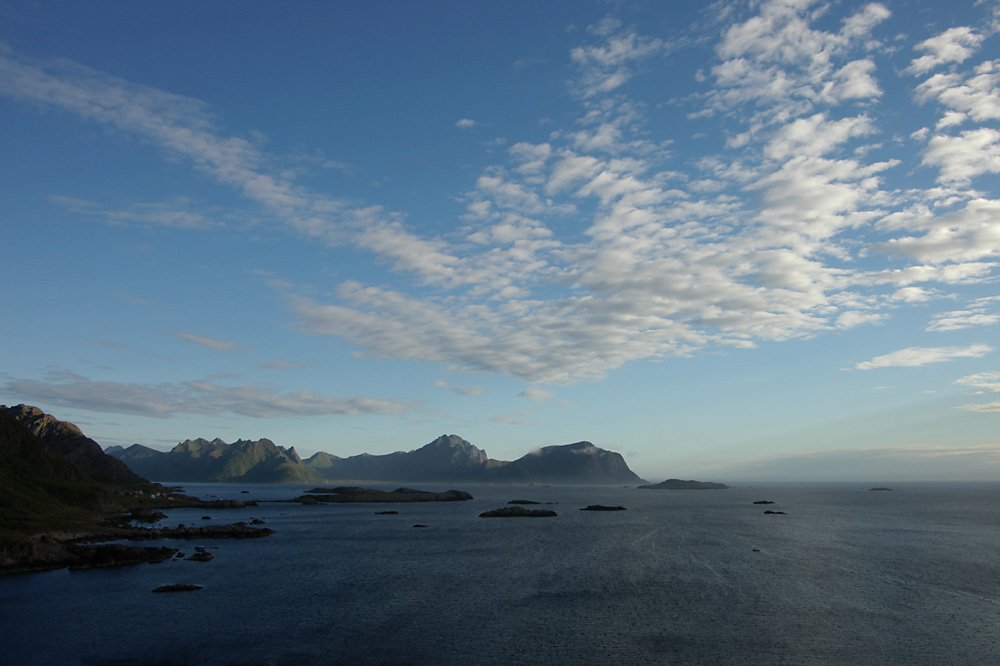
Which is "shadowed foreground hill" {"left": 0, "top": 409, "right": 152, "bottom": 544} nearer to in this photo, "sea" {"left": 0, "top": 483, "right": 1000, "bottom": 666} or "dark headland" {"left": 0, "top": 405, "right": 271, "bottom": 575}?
"dark headland" {"left": 0, "top": 405, "right": 271, "bottom": 575}

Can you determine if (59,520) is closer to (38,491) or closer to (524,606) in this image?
(38,491)

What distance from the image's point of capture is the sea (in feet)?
151

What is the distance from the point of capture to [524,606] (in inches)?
2394

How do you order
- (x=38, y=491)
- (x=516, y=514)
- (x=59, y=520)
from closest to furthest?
(x=59, y=520) → (x=38, y=491) → (x=516, y=514)

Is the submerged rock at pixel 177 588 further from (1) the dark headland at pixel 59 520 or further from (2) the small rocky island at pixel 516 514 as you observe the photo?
(2) the small rocky island at pixel 516 514

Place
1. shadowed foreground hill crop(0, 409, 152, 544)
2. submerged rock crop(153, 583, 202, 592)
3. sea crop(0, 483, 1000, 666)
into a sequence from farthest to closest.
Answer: shadowed foreground hill crop(0, 409, 152, 544) < submerged rock crop(153, 583, 202, 592) < sea crop(0, 483, 1000, 666)

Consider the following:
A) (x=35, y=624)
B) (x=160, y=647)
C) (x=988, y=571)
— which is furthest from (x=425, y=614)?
(x=988, y=571)

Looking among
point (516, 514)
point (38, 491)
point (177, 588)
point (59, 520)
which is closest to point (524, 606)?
point (177, 588)

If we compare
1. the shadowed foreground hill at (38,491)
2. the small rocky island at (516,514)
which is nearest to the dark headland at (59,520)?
the shadowed foreground hill at (38,491)

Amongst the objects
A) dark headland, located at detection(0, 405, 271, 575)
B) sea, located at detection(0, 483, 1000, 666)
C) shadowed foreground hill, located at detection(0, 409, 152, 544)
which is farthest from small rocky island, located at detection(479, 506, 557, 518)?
shadowed foreground hill, located at detection(0, 409, 152, 544)

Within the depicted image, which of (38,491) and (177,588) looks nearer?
(177,588)

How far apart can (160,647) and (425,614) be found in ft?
77.5

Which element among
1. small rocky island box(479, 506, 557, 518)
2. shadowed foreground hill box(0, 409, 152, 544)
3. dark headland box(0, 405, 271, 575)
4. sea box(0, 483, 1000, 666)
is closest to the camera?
sea box(0, 483, 1000, 666)

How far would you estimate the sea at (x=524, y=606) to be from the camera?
151 ft
